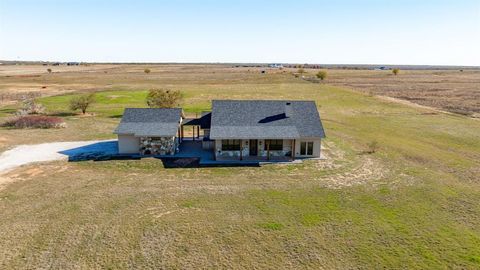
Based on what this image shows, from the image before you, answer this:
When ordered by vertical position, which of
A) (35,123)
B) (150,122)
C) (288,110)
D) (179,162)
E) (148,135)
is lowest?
(179,162)

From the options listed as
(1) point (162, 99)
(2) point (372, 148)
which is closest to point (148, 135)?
(1) point (162, 99)

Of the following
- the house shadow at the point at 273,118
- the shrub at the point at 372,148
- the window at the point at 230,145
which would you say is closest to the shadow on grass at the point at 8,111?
the window at the point at 230,145

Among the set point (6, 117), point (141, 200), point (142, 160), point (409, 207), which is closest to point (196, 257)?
point (141, 200)

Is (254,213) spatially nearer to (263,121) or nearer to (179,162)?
(179,162)

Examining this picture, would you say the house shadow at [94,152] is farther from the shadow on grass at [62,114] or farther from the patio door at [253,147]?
the shadow on grass at [62,114]

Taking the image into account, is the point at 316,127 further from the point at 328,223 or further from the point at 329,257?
the point at 329,257


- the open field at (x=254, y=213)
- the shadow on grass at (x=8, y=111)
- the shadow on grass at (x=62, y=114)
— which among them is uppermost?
the shadow on grass at (x=8, y=111)
